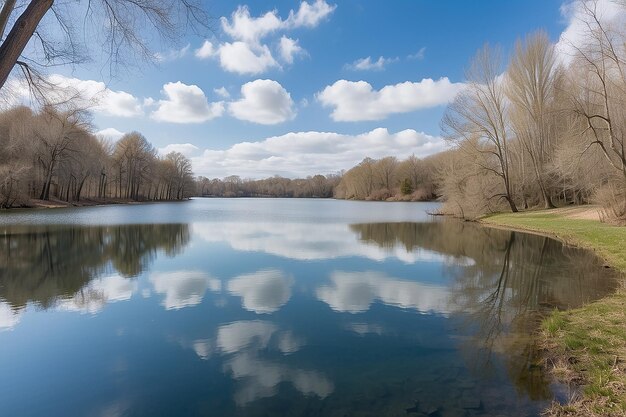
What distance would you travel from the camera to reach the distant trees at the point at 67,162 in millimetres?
39906

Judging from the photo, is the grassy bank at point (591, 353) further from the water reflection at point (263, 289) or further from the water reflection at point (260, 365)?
the water reflection at point (263, 289)

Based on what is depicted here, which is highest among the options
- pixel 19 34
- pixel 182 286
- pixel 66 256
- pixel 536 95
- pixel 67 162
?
A: pixel 536 95

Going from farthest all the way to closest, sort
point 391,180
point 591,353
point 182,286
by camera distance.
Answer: point 391,180, point 182,286, point 591,353

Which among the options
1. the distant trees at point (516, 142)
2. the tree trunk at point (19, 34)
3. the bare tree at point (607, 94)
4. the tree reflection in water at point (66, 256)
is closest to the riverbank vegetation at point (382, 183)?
the distant trees at point (516, 142)

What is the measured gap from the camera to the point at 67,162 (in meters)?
48.7

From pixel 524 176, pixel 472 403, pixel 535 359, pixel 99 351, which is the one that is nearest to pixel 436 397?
pixel 472 403

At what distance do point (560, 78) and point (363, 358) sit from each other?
119 feet

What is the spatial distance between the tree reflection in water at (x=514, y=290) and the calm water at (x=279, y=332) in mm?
44

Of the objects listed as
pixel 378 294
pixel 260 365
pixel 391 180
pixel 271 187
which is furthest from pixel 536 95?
pixel 271 187

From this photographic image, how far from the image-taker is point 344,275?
11125 mm

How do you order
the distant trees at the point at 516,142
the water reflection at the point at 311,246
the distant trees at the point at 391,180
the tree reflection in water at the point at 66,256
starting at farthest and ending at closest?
the distant trees at the point at 391,180 < the distant trees at the point at 516,142 < the water reflection at the point at 311,246 < the tree reflection in water at the point at 66,256

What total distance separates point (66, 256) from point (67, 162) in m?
42.3

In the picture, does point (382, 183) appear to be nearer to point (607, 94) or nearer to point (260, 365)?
point (607, 94)

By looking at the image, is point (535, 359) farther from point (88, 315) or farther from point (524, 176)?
point (524, 176)
